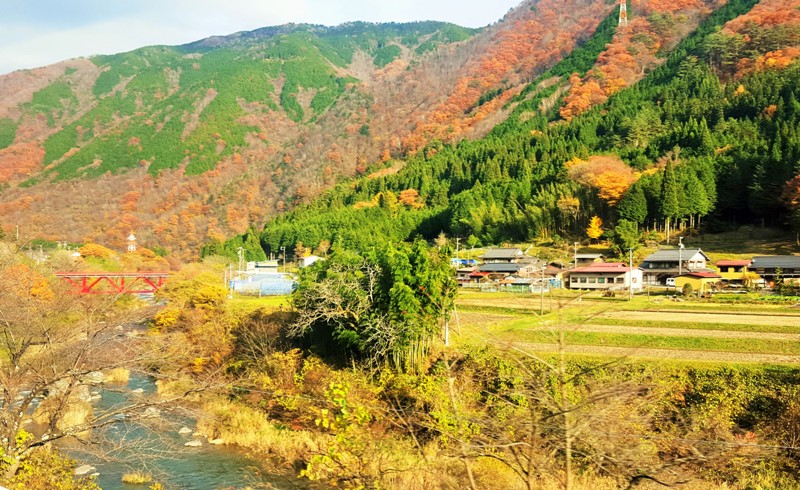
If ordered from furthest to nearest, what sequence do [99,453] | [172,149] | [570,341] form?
[172,149] → [570,341] → [99,453]

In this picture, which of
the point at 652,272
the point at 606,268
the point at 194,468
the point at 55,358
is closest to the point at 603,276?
the point at 606,268

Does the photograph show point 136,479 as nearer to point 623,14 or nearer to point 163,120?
point 623,14

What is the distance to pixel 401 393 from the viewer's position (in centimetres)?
1695

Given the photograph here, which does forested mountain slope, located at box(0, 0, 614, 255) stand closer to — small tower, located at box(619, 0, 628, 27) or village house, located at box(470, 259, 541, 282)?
small tower, located at box(619, 0, 628, 27)

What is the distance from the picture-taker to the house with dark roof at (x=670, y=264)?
117ft

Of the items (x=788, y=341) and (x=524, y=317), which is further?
(x=524, y=317)

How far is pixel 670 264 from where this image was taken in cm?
→ 3662

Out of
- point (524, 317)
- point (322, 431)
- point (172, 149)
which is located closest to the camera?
point (322, 431)

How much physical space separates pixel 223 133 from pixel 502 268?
4784 inches

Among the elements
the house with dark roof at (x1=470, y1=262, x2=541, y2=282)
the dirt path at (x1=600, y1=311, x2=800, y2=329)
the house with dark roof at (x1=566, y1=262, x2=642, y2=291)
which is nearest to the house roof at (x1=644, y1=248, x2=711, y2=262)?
the house with dark roof at (x1=566, y1=262, x2=642, y2=291)

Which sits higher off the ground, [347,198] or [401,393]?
[347,198]

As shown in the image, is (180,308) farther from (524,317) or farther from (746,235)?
(746,235)

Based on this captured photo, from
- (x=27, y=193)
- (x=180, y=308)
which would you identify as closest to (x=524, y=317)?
(x=180, y=308)

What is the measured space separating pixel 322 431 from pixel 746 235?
1533 inches
